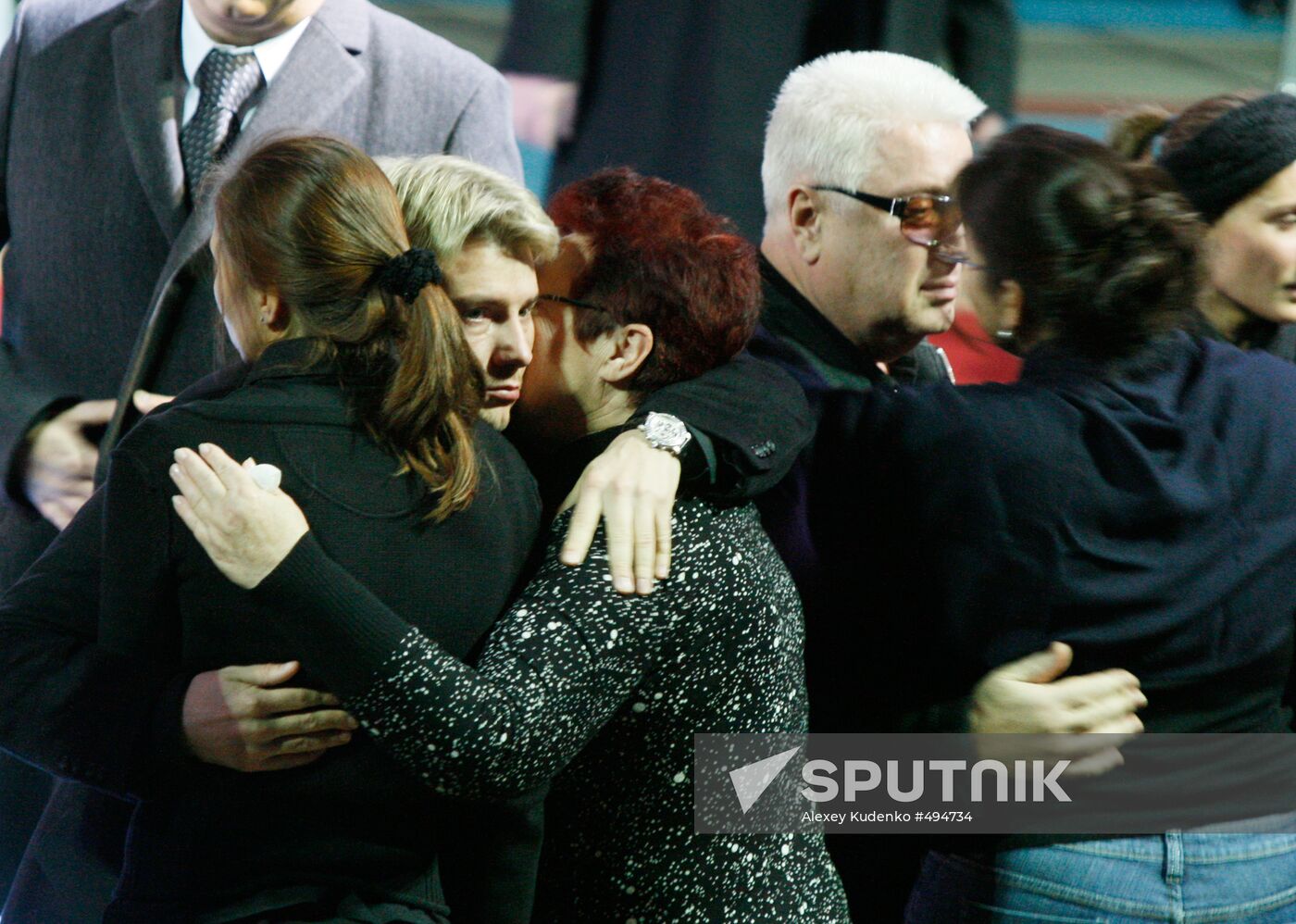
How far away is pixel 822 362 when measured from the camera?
2268mm

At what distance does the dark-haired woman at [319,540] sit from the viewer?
4.87ft

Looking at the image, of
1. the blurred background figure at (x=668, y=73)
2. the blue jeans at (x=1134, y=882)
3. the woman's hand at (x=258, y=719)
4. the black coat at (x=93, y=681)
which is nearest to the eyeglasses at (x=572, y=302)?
the black coat at (x=93, y=681)

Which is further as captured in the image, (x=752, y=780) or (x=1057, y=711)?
(x=1057, y=711)

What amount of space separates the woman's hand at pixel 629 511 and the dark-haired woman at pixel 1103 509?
388mm

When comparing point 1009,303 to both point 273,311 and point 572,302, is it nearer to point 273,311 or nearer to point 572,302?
point 572,302

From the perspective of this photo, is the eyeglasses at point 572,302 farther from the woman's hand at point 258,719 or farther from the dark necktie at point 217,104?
the dark necktie at point 217,104

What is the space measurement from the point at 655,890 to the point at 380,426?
60 cm

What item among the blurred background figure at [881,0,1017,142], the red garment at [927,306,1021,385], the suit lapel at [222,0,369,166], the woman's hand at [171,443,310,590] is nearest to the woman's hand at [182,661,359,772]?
the woman's hand at [171,443,310,590]

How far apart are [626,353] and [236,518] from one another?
0.61 m

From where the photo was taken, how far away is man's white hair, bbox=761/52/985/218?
7.71 feet

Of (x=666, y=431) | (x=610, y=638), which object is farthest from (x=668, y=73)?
(x=610, y=638)

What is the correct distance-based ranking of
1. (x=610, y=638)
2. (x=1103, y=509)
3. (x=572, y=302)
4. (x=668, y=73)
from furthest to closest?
(x=668, y=73) < (x=572, y=302) < (x=1103, y=509) < (x=610, y=638)

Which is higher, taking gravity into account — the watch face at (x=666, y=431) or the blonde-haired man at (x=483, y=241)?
the blonde-haired man at (x=483, y=241)

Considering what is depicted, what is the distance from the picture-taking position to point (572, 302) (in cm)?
190
